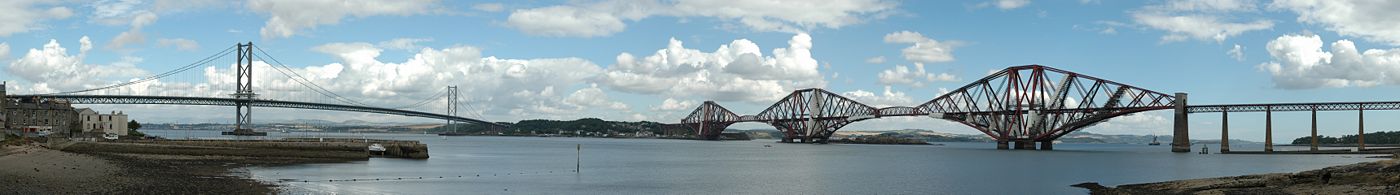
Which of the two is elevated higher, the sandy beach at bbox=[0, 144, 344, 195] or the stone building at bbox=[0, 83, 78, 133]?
the stone building at bbox=[0, 83, 78, 133]

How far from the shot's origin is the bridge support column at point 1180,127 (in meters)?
103

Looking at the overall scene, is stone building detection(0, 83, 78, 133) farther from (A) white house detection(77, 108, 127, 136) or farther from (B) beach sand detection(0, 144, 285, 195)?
(B) beach sand detection(0, 144, 285, 195)

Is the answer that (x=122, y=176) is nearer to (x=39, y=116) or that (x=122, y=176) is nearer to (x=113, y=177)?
(x=113, y=177)

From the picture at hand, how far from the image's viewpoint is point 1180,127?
4134 inches

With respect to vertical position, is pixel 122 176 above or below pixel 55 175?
below

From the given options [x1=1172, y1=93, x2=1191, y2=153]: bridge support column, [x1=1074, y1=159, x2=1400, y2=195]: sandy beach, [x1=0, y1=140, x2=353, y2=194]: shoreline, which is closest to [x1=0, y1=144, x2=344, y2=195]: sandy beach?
[x1=0, y1=140, x2=353, y2=194]: shoreline

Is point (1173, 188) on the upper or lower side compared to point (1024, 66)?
lower

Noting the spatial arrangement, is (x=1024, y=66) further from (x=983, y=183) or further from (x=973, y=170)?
(x=983, y=183)

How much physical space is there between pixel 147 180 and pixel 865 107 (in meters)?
139

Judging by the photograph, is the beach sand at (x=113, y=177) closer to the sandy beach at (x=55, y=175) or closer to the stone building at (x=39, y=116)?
the sandy beach at (x=55, y=175)

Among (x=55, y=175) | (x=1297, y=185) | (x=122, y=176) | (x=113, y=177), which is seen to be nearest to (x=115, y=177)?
(x=113, y=177)

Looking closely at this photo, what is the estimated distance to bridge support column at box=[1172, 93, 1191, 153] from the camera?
103 meters

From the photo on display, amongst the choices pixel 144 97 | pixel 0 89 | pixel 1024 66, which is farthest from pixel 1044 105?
pixel 144 97

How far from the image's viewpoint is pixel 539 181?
47.4 meters
